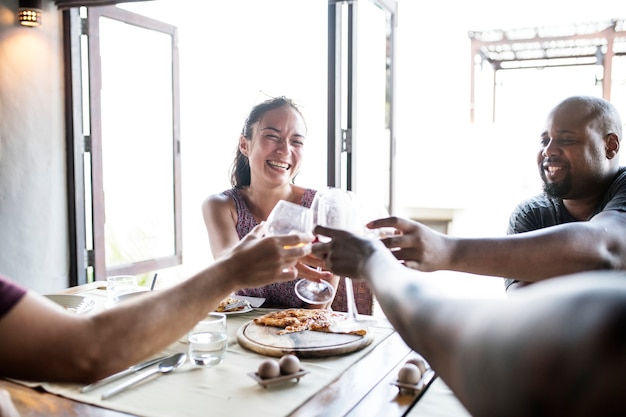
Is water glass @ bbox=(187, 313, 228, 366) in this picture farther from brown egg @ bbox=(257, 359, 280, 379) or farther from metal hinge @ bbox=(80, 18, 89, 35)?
metal hinge @ bbox=(80, 18, 89, 35)

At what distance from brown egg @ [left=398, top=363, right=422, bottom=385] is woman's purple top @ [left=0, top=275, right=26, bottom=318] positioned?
73 cm

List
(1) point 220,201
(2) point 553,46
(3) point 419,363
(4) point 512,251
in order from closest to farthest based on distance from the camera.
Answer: (3) point 419,363 → (4) point 512,251 → (1) point 220,201 → (2) point 553,46

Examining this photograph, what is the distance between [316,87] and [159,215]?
1.91 metres

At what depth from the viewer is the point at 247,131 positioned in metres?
2.30

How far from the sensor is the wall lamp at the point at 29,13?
304 cm

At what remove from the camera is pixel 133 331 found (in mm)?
886

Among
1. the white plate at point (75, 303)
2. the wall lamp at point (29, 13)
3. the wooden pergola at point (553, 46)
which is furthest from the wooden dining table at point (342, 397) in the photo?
the wooden pergola at point (553, 46)

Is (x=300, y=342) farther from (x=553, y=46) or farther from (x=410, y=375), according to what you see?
(x=553, y=46)

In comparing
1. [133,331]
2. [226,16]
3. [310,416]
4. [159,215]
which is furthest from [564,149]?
[226,16]

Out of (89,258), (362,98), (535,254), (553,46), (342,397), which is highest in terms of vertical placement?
(553,46)

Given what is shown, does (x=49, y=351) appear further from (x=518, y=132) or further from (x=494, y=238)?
(x=518, y=132)

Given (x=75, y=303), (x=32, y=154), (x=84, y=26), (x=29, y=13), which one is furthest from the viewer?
(x=84, y=26)

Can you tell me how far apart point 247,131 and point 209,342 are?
4.12 ft

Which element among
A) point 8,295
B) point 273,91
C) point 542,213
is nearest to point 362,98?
point 273,91
